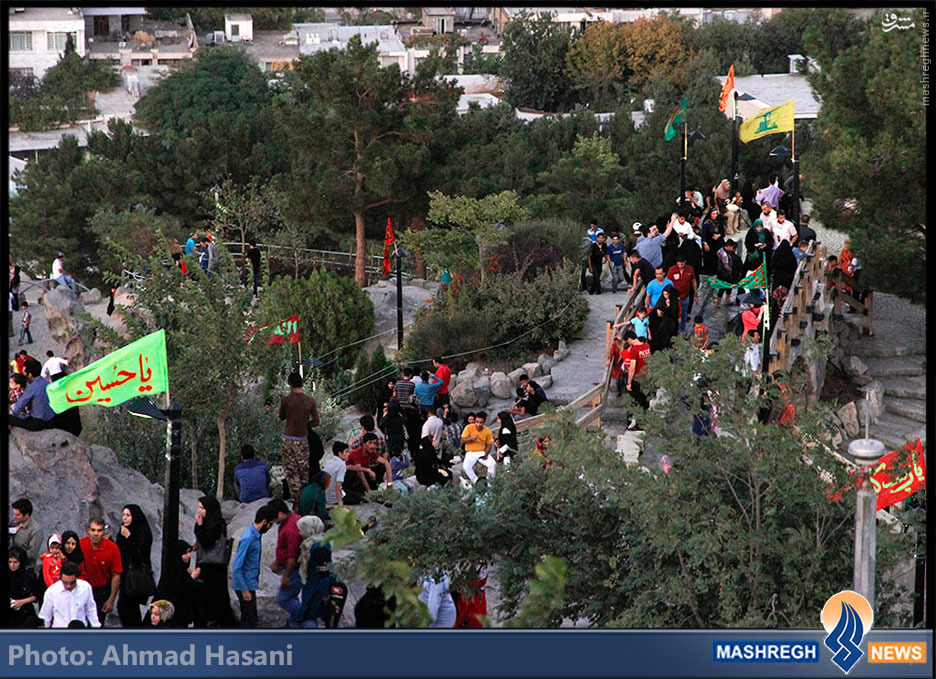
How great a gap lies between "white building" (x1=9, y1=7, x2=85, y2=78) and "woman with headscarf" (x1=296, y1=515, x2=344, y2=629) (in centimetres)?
5794

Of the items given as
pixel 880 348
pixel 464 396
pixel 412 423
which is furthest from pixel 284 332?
pixel 880 348

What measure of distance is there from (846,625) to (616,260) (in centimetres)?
1426

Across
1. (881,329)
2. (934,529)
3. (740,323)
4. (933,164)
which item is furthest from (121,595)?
(881,329)

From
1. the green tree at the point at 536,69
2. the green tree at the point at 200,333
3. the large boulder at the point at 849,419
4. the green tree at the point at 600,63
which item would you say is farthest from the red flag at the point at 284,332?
the green tree at the point at 536,69

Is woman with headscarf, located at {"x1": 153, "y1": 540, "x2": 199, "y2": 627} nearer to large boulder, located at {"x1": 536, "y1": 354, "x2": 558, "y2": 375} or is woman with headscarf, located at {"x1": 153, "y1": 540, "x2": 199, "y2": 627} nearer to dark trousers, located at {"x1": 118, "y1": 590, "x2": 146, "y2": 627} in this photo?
dark trousers, located at {"x1": 118, "y1": 590, "x2": 146, "y2": 627}

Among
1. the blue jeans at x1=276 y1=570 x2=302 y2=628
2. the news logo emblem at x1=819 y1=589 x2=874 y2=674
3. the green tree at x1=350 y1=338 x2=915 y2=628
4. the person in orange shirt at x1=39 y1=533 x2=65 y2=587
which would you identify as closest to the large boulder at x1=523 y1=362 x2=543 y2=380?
the green tree at x1=350 y1=338 x2=915 y2=628

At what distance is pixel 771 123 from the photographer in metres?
23.7

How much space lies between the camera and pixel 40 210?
37250mm

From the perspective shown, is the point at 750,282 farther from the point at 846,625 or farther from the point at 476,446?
the point at 846,625

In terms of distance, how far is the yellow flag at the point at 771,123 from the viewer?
76.0 ft

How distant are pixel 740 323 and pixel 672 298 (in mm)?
1396

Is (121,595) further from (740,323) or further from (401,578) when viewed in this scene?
(740,323)

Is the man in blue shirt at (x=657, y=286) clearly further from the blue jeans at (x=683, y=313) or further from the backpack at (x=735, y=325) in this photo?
the blue jeans at (x=683, y=313)

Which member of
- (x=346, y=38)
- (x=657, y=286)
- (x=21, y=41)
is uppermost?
(x=346, y=38)
